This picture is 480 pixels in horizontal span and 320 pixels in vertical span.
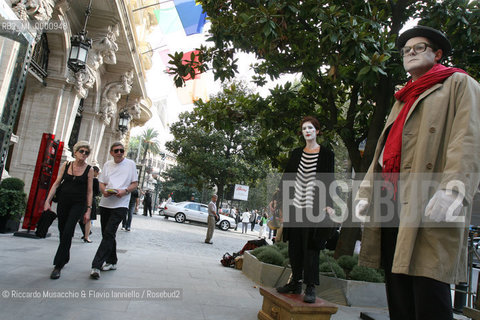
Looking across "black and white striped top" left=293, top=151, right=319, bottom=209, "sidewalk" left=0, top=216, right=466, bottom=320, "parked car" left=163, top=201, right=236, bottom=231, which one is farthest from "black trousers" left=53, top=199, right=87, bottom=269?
"parked car" left=163, top=201, right=236, bottom=231

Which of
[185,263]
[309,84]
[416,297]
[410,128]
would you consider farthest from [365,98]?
[416,297]

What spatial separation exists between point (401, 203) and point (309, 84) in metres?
6.56

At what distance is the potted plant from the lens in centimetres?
763

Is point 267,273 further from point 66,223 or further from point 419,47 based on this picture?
point 419,47

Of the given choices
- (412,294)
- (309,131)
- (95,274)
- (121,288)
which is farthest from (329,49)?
(95,274)

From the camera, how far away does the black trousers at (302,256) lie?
147 inches

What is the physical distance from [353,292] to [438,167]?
4.18 metres

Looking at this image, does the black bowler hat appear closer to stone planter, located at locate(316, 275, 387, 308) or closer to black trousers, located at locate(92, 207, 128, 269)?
stone planter, located at locate(316, 275, 387, 308)

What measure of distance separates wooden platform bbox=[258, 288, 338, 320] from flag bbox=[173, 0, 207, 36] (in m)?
10.4

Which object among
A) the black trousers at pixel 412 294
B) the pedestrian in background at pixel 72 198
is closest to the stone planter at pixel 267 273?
the pedestrian in background at pixel 72 198

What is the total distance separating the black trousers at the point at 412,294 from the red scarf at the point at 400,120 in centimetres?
35

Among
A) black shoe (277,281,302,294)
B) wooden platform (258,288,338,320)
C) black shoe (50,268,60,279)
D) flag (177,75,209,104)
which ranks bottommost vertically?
black shoe (50,268,60,279)

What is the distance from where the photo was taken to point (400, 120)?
2295 millimetres

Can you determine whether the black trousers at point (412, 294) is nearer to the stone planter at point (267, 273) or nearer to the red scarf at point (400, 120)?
the red scarf at point (400, 120)
